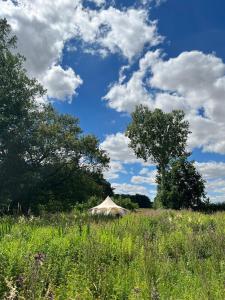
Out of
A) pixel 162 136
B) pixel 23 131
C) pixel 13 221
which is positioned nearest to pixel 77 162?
pixel 23 131

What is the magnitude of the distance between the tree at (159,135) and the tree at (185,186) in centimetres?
1190

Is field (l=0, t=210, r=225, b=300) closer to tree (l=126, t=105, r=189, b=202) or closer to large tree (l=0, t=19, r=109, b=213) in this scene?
large tree (l=0, t=19, r=109, b=213)

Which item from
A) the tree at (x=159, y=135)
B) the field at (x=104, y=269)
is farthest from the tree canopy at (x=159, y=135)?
the field at (x=104, y=269)

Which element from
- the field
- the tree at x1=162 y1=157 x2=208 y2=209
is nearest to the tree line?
the tree at x1=162 y1=157 x2=208 y2=209

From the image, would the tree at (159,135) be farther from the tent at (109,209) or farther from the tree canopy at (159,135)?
the tent at (109,209)

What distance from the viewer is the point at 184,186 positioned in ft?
170

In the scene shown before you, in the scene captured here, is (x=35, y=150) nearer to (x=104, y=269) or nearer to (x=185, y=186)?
(x=185, y=186)

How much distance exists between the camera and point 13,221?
13.4m

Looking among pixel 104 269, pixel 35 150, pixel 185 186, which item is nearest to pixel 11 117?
pixel 35 150

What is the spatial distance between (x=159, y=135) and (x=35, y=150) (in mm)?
25849

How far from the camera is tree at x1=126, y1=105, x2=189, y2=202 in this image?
6512 cm

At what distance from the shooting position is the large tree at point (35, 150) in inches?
1583

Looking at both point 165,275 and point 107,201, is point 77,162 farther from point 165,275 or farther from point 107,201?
point 165,275

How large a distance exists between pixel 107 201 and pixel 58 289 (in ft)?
111
